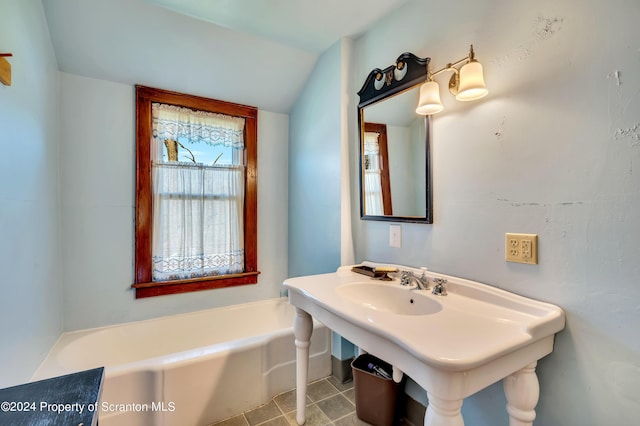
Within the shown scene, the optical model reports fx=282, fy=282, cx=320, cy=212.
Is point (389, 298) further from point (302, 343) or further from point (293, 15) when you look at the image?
point (293, 15)

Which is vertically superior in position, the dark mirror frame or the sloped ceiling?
the sloped ceiling

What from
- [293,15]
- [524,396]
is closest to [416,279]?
[524,396]

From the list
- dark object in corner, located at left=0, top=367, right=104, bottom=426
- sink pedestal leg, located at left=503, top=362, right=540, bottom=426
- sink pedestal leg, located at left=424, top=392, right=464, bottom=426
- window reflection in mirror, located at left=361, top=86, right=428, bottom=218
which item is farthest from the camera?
window reflection in mirror, located at left=361, top=86, right=428, bottom=218

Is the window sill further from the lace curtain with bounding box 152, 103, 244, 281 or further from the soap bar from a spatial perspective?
the soap bar

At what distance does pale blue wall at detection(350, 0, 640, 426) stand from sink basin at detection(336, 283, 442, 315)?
0.68 ft

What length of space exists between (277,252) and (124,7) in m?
2.05

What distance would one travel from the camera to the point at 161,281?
2.21 meters

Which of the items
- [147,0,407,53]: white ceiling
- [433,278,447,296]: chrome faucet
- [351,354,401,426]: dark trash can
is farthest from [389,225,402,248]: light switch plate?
[147,0,407,53]: white ceiling

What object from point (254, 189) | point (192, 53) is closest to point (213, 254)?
point (254, 189)

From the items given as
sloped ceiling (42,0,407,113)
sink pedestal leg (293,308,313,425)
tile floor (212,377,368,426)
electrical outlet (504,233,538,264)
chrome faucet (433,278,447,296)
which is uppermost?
sloped ceiling (42,0,407,113)

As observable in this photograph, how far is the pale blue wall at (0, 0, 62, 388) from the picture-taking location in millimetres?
1180

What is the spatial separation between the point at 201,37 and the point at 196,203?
1.20 m

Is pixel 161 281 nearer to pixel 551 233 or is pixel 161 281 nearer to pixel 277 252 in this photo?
pixel 277 252

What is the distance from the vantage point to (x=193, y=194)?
7.52 feet
